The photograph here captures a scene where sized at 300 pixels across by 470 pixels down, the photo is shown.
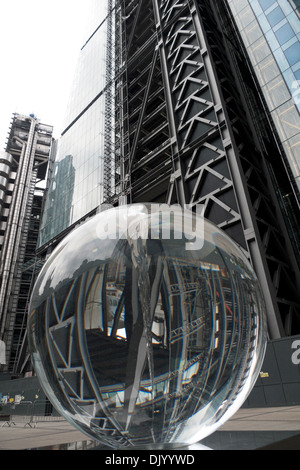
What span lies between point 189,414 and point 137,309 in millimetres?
558

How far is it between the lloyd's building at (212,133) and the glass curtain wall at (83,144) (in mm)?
180

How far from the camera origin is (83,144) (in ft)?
82.2

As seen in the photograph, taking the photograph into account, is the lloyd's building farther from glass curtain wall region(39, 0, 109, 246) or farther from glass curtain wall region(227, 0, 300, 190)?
glass curtain wall region(39, 0, 109, 246)

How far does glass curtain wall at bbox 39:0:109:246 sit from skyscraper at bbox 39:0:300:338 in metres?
0.15

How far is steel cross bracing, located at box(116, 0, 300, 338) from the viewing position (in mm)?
11086

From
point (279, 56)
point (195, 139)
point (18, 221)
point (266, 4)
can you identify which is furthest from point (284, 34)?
point (18, 221)

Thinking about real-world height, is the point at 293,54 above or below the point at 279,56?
below

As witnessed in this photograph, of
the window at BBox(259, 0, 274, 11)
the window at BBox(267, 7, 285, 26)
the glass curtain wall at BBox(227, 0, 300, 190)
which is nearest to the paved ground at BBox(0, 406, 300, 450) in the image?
the glass curtain wall at BBox(227, 0, 300, 190)

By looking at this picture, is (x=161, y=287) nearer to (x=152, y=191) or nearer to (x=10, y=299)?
(x=152, y=191)

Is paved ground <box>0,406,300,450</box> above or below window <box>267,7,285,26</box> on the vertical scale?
below

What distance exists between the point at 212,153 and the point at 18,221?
1415 inches

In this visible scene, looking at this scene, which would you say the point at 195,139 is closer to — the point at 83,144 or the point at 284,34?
the point at 284,34

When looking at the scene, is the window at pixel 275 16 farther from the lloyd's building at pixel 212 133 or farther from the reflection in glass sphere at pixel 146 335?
the reflection in glass sphere at pixel 146 335

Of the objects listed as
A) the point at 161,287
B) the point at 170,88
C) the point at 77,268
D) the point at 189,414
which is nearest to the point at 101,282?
the point at 77,268
